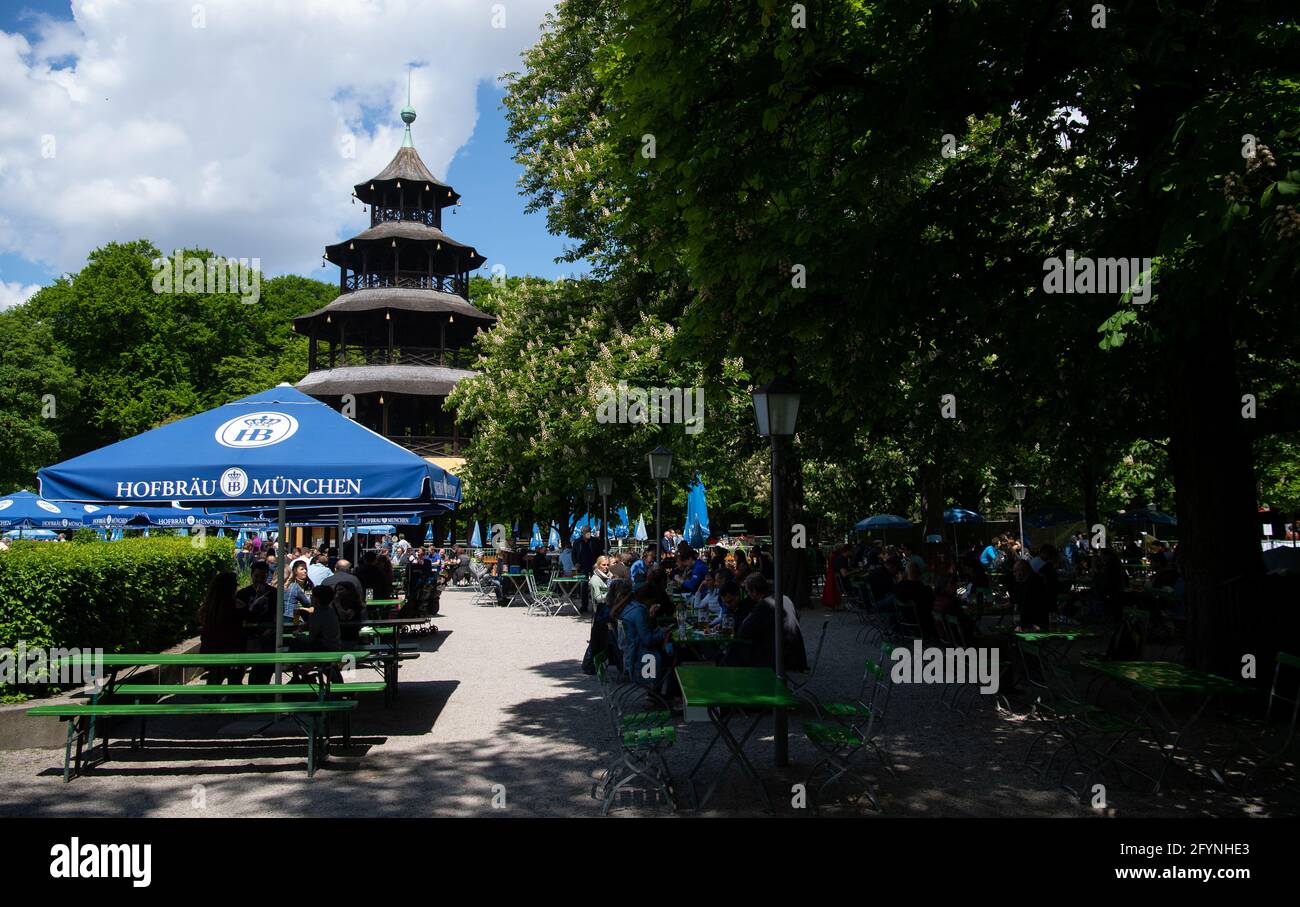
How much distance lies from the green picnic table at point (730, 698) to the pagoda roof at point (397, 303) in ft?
143

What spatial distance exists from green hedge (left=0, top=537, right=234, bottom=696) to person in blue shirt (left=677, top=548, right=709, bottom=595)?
8625 mm

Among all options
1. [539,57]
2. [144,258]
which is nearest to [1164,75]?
[539,57]

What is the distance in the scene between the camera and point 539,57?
25844 millimetres

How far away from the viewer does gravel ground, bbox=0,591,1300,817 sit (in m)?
6.55

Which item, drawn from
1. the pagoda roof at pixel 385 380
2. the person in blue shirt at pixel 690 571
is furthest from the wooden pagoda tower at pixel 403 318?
the person in blue shirt at pixel 690 571

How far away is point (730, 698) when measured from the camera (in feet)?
20.9

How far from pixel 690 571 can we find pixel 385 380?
1265 inches

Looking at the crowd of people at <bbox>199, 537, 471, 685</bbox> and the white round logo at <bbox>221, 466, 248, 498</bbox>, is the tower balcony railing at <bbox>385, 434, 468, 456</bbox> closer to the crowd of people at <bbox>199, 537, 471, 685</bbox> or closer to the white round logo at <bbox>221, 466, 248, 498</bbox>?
the crowd of people at <bbox>199, 537, 471, 685</bbox>

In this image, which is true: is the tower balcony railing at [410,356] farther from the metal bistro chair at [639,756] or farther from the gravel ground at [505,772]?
the metal bistro chair at [639,756]

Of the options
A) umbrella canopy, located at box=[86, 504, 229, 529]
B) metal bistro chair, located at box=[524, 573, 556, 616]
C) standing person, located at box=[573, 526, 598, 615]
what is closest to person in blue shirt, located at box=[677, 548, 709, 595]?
metal bistro chair, located at box=[524, 573, 556, 616]

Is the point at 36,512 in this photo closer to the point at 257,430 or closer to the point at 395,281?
the point at 257,430

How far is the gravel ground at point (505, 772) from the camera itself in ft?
21.5
